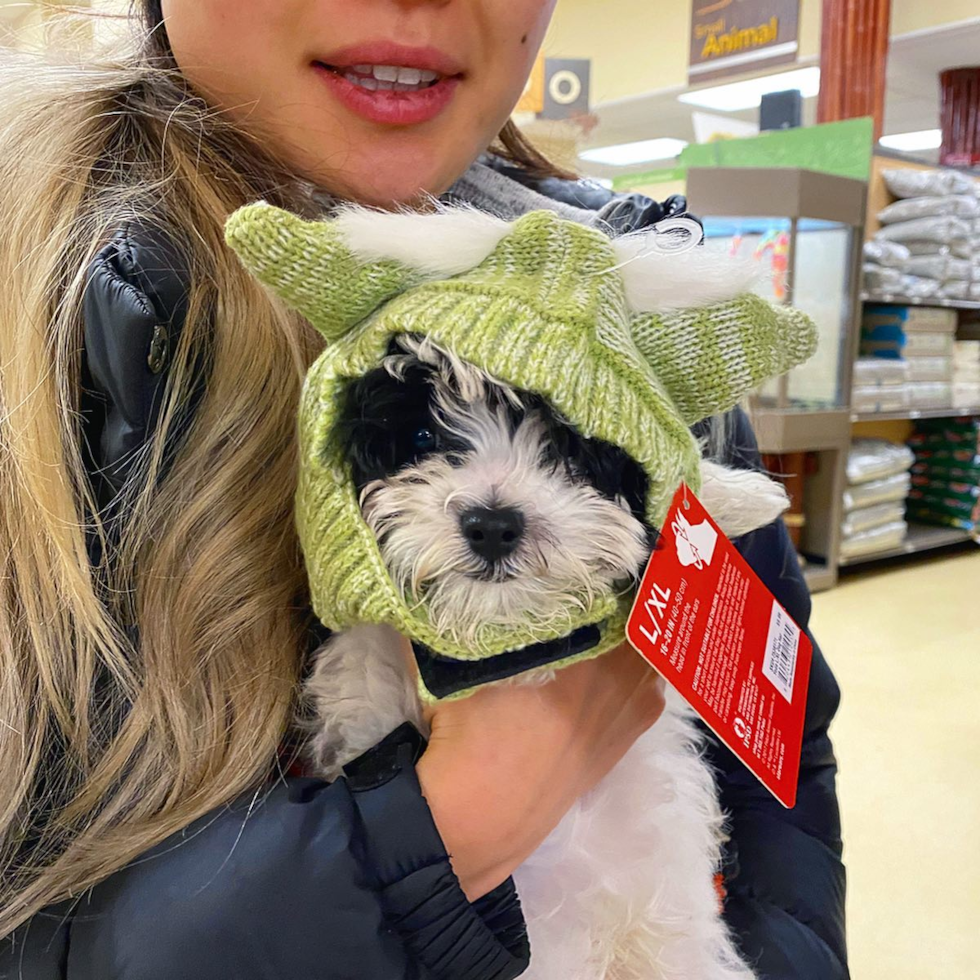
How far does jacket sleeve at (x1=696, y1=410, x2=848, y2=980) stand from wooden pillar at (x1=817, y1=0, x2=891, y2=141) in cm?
387

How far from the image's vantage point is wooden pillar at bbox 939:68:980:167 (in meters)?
6.03

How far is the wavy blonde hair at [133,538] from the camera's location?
1.99 feet

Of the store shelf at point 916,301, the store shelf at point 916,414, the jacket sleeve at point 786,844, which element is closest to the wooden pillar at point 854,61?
the store shelf at point 916,301

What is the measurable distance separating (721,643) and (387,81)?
1.84ft

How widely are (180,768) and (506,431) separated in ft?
1.10

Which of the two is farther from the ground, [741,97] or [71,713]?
[741,97]

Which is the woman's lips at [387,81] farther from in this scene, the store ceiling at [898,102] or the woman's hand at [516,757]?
the store ceiling at [898,102]

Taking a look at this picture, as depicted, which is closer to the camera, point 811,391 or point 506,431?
point 506,431

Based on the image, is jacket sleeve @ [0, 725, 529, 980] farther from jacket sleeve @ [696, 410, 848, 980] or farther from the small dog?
jacket sleeve @ [696, 410, 848, 980]

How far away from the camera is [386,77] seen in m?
0.76

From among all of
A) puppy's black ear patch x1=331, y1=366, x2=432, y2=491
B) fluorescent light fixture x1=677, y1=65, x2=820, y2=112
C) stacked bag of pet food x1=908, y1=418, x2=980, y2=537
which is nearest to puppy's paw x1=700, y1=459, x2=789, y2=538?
puppy's black ear patch x1=331, y1=366, x2=432, y2=491

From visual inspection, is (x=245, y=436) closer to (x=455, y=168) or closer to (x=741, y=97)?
(x=455, y=168)

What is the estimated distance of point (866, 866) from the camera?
73.5 inches

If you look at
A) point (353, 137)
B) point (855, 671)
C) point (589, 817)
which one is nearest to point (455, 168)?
point (353, 137)
